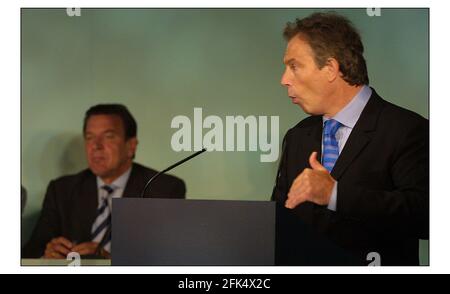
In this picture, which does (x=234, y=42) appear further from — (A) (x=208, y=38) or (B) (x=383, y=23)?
(B) (x=383, y=23)

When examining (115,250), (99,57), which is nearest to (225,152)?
(99,57)

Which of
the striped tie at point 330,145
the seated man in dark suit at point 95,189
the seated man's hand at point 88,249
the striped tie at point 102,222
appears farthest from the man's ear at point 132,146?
the striped tie at point 330,145

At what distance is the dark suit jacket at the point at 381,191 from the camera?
5051 mm

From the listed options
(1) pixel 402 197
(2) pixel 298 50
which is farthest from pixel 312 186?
(2) pixel 298 50

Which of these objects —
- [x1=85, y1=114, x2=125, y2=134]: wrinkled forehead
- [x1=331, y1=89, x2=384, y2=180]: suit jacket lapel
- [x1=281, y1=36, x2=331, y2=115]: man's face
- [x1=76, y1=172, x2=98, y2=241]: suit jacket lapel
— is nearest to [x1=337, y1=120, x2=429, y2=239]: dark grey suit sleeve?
[x1=331, y1=89, x2=384, y2=180]: suit jacket lapel

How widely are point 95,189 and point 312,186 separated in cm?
153

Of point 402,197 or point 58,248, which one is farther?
point 58,248

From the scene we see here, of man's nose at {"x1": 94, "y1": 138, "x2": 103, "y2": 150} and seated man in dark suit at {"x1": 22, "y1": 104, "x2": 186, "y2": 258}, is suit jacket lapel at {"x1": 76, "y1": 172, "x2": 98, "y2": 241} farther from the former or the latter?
man's nose at {"x1": 94, "y1": 138, "x2": 103, "y2": 150}

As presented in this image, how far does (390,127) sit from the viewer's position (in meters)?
5.10

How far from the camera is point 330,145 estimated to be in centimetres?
520

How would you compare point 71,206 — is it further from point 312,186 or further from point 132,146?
point 312,186

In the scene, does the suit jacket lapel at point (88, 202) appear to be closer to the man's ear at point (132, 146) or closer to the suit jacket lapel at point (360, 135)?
Answer: the man's ear at point (132, 146)

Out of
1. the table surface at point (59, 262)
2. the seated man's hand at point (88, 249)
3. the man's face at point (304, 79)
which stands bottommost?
the table surface at point (59, 262)

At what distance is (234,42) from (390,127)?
3.97 ft
